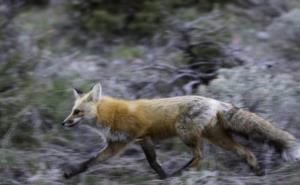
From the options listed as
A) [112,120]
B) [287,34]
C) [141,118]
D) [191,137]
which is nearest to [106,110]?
[112,120]

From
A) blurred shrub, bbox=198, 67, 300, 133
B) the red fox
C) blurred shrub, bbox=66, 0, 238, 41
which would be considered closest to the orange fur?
the red fox

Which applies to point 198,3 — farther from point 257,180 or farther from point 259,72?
point 257,180

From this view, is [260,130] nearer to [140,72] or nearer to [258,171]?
[258,171]

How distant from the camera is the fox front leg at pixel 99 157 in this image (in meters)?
8.08

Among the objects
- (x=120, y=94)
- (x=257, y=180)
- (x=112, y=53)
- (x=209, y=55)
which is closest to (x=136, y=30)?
(x=112, y=53)

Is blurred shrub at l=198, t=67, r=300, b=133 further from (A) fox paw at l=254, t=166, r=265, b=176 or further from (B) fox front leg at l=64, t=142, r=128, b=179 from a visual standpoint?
(B) fox front leg at l=64, t=142, r=128, b=179

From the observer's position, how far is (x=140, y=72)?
1087 cm

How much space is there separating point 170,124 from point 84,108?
109 centimetres

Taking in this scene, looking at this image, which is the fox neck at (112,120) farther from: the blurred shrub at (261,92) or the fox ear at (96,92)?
the blurred shrub at (261,92)

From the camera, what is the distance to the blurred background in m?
8.32

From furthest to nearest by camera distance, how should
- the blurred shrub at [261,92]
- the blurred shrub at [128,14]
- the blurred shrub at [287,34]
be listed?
the blurred shrub at [128,14], the blurred shrub at [287,34], the blurred shrub at [261,92]

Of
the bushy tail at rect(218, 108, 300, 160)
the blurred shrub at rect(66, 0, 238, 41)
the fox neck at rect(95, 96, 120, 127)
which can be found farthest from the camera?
the blurred shrub at rect(66, 0, 238, 41)

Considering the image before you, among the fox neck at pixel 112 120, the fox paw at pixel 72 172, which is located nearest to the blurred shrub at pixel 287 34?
the fox neck at pixel 112 120

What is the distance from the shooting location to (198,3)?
1516 centimetres
